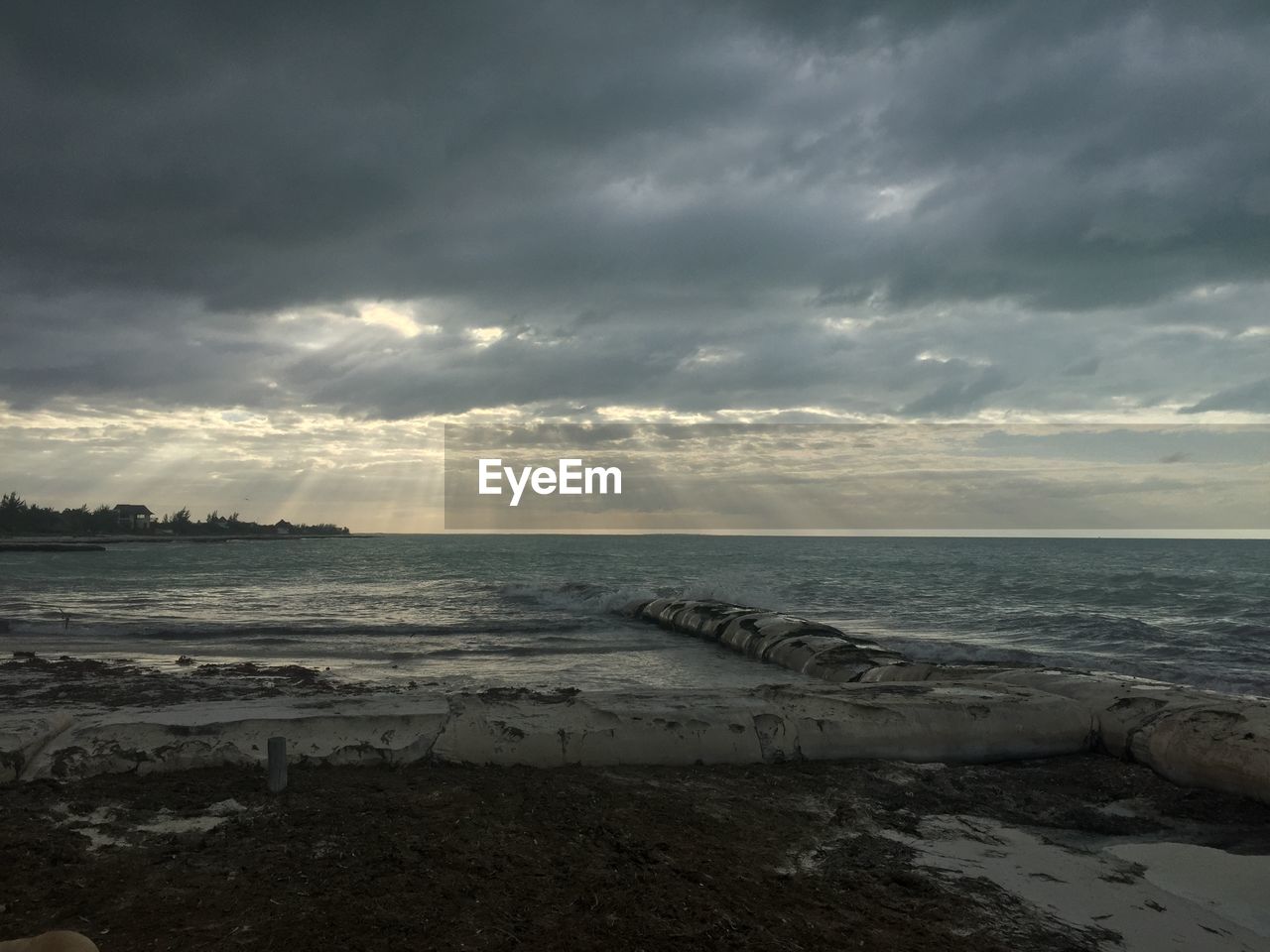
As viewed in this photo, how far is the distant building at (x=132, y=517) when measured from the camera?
107 meters

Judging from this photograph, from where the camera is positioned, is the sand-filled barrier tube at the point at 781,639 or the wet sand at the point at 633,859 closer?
the wet sand at the point at 633,859

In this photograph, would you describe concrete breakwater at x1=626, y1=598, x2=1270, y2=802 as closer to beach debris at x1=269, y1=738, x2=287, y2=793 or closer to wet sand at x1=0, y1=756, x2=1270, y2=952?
wet sand at x1=0, y1=756, x2=1270, y2=952

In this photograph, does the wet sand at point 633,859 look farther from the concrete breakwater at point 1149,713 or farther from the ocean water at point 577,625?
the ocean water at point 577,625

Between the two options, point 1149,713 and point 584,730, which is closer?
point 584,730

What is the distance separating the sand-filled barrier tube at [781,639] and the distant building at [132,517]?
107105 millimetres

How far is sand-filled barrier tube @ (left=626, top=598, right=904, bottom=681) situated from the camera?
1267 centimetres

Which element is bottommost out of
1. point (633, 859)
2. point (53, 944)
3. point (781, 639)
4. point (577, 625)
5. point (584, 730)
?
point (577, 625)

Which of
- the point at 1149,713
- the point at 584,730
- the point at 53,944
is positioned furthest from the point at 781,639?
the point at 53,944

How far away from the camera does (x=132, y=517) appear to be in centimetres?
10881

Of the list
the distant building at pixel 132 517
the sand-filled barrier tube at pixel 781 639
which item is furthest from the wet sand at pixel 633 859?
the distant building at pixel 132 517

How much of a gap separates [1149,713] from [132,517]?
403 feet

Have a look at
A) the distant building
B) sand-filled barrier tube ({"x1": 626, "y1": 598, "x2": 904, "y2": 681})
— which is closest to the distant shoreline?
the distant building

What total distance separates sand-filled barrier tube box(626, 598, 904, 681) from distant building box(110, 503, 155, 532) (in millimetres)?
107105

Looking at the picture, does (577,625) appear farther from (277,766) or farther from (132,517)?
(132,517)
